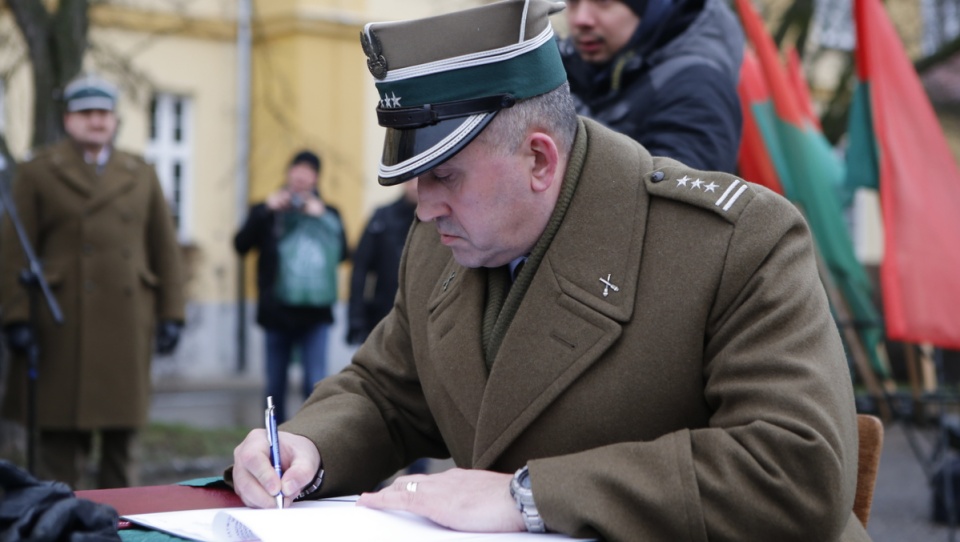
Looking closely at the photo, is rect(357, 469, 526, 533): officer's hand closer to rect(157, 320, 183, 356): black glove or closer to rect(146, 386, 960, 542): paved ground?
rect(157, 320, 183, 356): black glove

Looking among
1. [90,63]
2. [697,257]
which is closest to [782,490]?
[697,257]

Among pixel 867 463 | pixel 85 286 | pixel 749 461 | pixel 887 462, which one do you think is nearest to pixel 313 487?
pixel 749 461

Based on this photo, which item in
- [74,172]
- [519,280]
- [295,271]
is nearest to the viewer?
[519,280]

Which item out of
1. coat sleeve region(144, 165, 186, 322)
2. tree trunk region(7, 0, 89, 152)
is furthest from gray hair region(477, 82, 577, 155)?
tree trunk region(7, 0, 89, 152)

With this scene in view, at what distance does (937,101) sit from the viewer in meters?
12.8

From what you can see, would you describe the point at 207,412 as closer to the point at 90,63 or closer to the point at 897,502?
the point at 90,63

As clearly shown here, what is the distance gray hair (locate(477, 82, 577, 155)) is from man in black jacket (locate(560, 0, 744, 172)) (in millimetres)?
1124

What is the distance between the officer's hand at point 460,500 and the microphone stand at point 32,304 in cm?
430

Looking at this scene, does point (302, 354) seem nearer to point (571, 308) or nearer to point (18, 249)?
point (18, 249)

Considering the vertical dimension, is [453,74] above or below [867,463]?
above

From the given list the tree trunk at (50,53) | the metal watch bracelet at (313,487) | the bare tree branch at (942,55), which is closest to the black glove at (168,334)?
the tree trunk at (50,53)

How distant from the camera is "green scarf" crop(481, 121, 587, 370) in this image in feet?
7.13

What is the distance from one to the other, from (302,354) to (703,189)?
6.13 meters

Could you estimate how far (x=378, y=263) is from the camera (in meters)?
7.87
